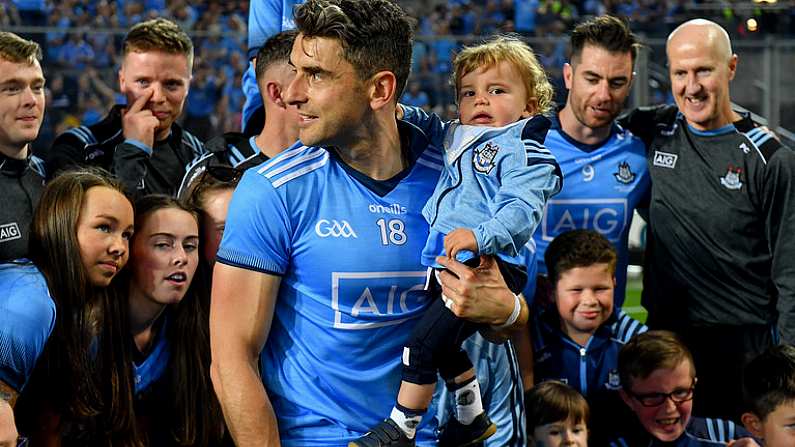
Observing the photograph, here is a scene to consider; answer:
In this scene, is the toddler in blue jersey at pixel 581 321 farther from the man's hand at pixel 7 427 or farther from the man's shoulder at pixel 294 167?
the man's hand at pixel 7 427

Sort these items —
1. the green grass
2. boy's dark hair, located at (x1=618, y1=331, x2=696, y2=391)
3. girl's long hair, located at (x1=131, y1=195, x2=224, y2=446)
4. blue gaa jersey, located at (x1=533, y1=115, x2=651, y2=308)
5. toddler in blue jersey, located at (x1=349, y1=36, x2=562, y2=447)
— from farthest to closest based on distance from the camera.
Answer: the green grass
blue gaa jersey, located at (x1=533, y1=115, x2=651, y2=308)
boy's dark hair, located at (x1=618, y1=331, x2=696, y2=391)
girl's long hair, located at (x1=131, y1=195, x2=224, y2=446)
toddler in blue jersey, located at (x1=349, y1=36, x2=562, y2=447)

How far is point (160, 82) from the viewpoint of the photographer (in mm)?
5016

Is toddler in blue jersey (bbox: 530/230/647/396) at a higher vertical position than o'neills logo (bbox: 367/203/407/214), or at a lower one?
lower

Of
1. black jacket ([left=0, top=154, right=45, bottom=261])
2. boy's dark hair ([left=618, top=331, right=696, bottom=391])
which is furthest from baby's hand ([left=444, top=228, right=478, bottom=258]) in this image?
black jacket ([left=0, top=154, right=45, bottom=261])

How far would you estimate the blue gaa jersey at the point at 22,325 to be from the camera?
3.40 meters

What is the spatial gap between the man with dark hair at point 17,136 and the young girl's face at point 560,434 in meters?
2.40

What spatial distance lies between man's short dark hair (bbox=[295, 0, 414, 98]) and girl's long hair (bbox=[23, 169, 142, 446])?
1296mm

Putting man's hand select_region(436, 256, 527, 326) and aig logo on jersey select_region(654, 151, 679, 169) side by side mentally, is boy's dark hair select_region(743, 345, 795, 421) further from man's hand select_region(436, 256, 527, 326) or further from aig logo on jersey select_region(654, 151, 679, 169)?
man's hand select_region(436, 256, 527, 326)

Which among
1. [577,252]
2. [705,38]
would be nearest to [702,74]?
[705,38]

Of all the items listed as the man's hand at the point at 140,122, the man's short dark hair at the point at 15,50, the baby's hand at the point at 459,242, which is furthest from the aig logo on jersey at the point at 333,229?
the man's short dark hair at the point at 15,50

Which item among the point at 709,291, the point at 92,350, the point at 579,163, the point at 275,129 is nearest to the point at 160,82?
the point at 275,129

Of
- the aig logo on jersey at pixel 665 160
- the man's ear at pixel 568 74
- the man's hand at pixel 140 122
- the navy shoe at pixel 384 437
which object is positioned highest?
the man's ear at pixel 568 74

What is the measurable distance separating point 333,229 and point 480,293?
0.47 m

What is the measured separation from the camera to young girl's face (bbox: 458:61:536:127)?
3918mm
